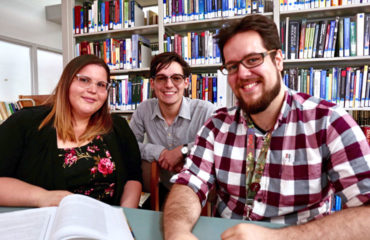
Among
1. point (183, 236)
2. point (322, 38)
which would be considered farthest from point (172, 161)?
point (322, 38)

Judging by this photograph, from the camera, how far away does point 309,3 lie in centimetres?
227

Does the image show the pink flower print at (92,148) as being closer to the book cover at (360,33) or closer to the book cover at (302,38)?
the book cover at (302,38)

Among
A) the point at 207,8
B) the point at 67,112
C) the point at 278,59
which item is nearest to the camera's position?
the point at 278,59

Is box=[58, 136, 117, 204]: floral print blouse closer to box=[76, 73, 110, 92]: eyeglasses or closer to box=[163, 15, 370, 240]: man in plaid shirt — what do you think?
box=[76, 73, 110, 92]: eyeglasses

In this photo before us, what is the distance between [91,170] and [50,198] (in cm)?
30

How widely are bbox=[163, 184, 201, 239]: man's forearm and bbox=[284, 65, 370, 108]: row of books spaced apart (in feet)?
5.79

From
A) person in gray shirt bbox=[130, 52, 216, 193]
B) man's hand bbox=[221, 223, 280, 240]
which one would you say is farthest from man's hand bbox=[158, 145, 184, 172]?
man's hand bbox=[221, 223, 280, 240]

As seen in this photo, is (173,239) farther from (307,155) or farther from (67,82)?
(67,82)

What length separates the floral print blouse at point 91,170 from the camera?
4.08 ft

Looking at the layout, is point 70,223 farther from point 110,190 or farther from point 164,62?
point 164,62

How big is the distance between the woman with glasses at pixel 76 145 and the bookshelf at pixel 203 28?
100cm

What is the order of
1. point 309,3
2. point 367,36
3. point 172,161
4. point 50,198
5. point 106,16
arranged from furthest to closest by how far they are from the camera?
point 106,16
point 309,3
point 367,36
point 172,161
point 50,198

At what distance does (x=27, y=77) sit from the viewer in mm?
5086

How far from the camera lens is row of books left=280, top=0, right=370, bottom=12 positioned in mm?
2199
